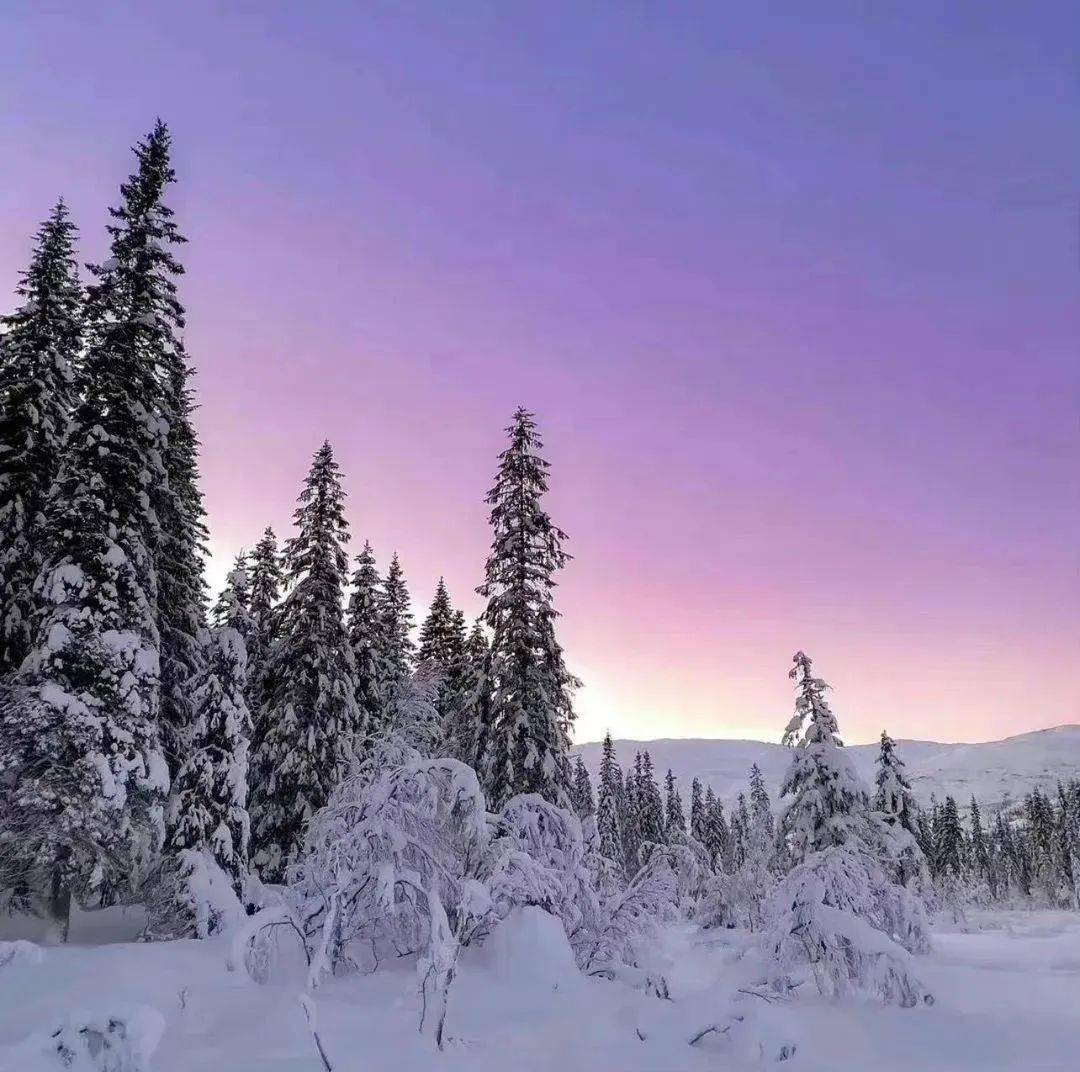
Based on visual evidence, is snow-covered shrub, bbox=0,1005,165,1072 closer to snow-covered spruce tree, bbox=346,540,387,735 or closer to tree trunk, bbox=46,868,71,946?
tree trunk, bbox=46,868,71,946

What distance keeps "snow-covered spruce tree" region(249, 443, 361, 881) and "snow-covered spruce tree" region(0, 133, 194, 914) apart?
5.80 metres

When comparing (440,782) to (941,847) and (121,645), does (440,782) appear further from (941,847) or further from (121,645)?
Result: (941,847)

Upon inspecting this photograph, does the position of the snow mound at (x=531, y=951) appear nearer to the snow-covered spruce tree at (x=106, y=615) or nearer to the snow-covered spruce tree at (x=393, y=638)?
the snow-covered spruce tree at (x=106, y=615)

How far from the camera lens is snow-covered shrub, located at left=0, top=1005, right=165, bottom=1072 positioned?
5.96 m

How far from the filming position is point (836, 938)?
1051cm

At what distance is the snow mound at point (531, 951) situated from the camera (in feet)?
30.8

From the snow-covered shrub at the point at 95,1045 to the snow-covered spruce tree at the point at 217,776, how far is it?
1175 centimetres

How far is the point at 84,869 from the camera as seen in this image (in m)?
14.5

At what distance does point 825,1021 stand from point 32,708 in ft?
46.8

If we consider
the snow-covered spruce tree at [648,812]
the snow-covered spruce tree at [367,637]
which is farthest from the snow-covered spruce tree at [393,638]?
the snow-covered spruce tree at [648,812]

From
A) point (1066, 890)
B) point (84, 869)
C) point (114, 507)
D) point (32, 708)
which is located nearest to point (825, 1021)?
point (84, 869)

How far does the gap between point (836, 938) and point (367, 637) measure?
23.0 meters

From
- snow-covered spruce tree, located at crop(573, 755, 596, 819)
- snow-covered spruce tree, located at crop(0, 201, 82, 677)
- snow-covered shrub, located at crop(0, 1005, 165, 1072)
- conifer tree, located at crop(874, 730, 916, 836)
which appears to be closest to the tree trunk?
snow-covered spruce tree, located at crop(0, 201, 82, 677)

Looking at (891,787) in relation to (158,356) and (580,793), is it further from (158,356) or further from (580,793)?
(158,356)
